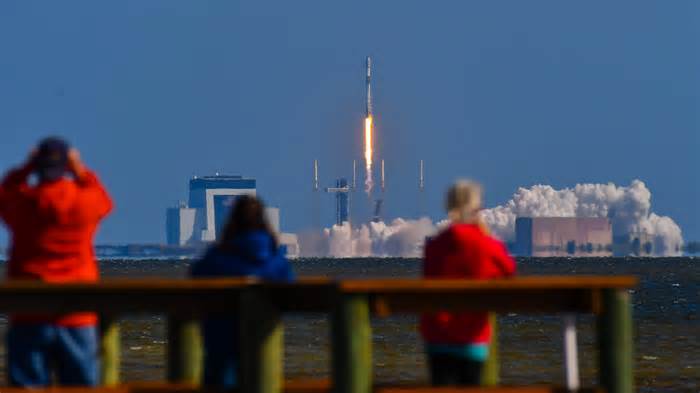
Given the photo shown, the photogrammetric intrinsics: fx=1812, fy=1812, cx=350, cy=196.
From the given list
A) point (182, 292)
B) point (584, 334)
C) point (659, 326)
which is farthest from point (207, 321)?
point (659, 326)

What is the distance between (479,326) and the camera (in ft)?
39.9

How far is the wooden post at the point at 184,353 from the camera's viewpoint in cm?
1334

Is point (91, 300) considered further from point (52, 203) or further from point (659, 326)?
point (659, 326)

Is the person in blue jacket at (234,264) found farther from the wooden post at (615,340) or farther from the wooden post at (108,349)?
the wooden post at (615,340)

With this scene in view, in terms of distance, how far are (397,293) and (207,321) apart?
1.34 m

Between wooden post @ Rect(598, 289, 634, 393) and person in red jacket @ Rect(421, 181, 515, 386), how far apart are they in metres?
0.87

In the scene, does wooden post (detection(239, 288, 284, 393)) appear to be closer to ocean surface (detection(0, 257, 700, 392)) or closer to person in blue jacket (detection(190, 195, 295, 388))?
person in blue jacket (detection(190, 195, 295, 388))

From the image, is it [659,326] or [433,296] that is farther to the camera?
[659,326]

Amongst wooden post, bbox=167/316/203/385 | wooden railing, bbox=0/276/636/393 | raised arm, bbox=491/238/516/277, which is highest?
raised arm, bbox=491/238/516/277

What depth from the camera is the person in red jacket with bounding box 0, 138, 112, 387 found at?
11727 millimetres

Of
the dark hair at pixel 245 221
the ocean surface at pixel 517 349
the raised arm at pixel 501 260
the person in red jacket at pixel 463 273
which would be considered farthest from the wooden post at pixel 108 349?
the ocean surface at pixel 517 349

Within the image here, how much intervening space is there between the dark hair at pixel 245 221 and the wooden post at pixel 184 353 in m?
1.46

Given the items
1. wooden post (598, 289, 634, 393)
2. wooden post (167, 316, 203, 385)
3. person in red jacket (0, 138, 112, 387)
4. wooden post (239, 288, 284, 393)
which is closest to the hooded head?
person in red jacket (0, 138, 112, 387)

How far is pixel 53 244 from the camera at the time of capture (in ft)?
38.9
